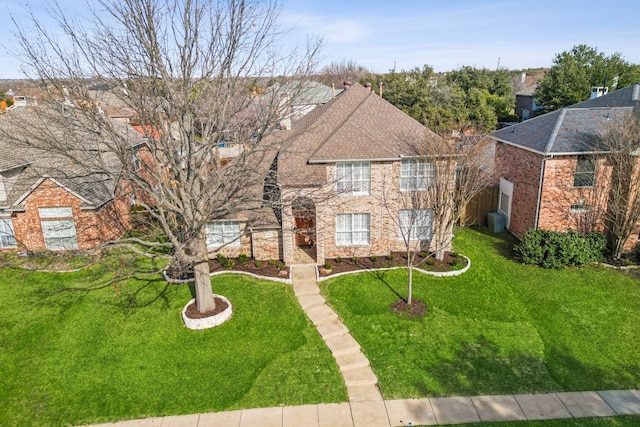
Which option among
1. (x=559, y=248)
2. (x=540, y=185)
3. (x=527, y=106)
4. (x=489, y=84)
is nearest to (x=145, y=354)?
(x=559, y=248)

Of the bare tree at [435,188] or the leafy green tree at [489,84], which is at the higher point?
the leafy green tree at [489,84]

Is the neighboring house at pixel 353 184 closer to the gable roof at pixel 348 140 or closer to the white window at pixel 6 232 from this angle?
the gable roof at pixel 348 140

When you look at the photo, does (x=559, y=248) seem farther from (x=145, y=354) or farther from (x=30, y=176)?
(x=30, y=176)

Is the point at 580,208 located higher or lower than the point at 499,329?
higher

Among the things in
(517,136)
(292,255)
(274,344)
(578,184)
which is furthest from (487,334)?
(517,136)

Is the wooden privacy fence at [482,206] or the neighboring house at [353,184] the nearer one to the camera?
the neighboring house at [353,184]

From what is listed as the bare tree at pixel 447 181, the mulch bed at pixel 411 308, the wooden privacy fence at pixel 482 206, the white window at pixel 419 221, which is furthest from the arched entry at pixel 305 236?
the wooden privacy fence at pixel 482 206

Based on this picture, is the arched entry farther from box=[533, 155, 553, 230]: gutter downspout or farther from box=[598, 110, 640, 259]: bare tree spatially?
box=[598, 110, 640, 259]: bare tree

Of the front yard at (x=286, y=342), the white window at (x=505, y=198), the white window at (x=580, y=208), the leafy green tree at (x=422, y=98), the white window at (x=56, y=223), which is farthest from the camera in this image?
the leafy green tree at (x=422, y=98)
